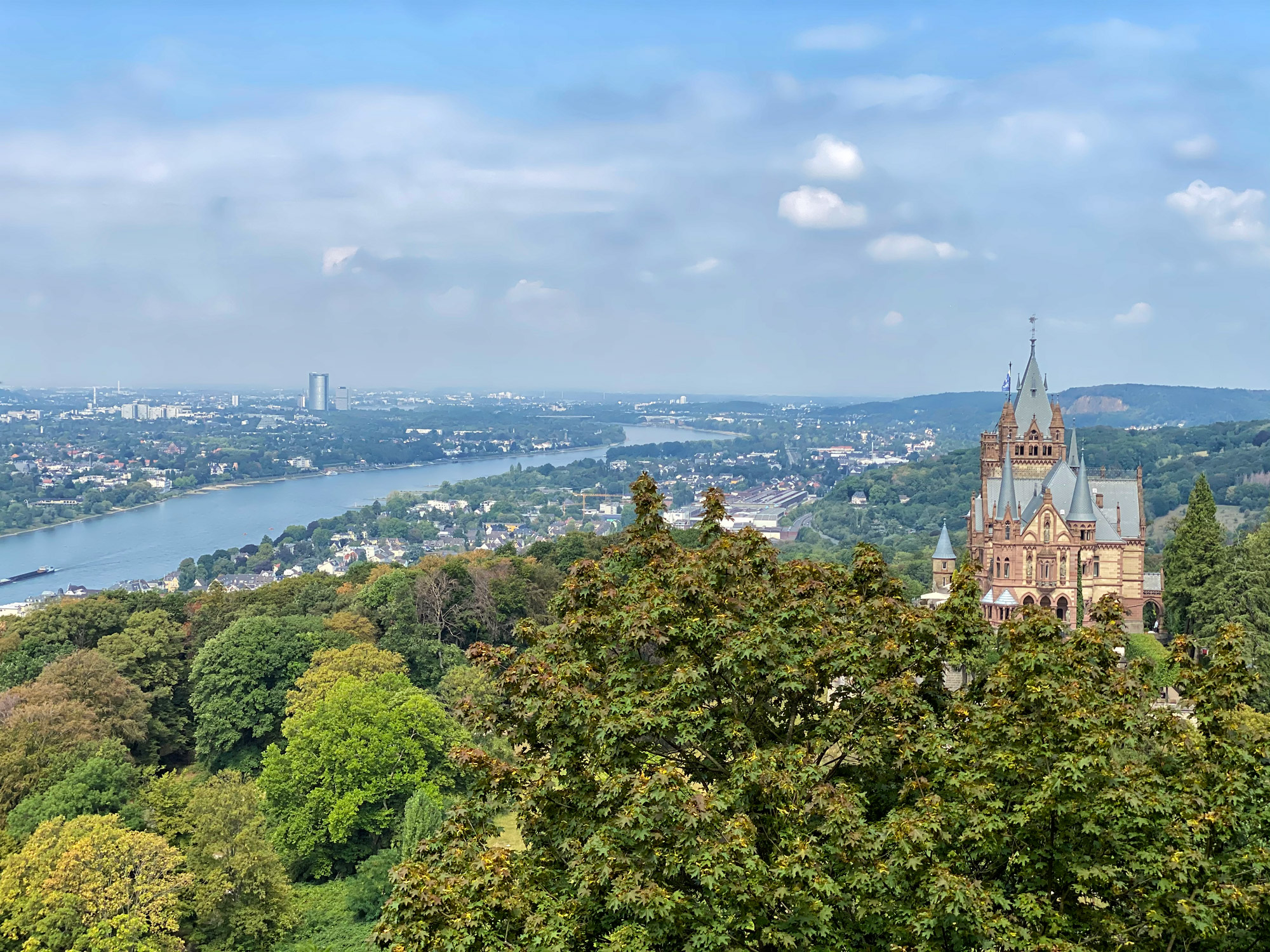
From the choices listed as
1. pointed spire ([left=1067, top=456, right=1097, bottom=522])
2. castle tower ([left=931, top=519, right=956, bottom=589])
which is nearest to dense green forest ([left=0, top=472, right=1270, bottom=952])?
pointed spire ([left=1067, top=456, right=1097, bottom=522])

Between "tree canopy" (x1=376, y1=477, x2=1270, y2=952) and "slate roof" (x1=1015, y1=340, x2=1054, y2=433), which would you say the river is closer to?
"slate roof" (x1=1015, y1=340, x2=1054, y2=433)

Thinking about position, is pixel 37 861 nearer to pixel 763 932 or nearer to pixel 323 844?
pixel 323 844

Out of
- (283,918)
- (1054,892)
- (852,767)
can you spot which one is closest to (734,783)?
(852,767)

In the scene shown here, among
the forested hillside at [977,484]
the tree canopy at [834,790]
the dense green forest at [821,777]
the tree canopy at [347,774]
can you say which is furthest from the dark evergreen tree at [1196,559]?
the forested hillside at [977,484]

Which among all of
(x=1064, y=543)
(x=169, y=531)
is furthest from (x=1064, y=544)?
(x=169, y=531)

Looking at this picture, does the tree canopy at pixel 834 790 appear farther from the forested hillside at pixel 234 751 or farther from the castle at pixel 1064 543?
the castle at pixel 1064 543
